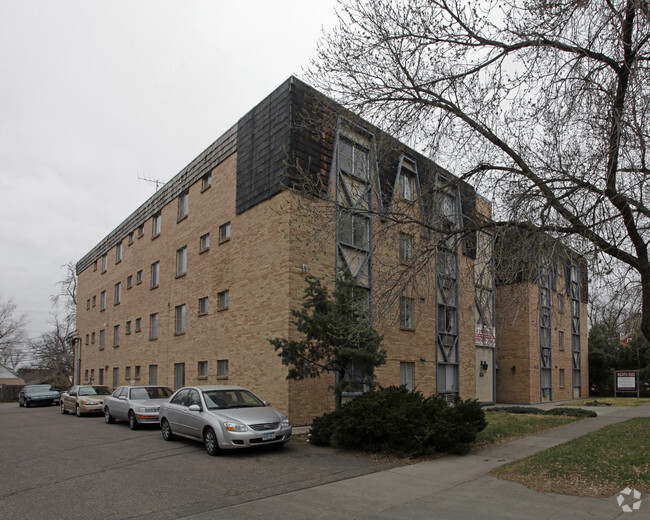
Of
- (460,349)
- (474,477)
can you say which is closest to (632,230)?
(474,477)

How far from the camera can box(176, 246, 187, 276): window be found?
23.6 metres

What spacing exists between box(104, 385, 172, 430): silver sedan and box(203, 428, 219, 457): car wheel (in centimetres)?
527

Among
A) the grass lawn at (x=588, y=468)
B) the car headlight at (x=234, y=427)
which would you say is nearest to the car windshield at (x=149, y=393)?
the car headlight at (x=234, y=427)

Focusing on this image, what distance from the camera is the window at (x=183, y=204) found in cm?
2409

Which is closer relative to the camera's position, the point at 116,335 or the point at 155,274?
the point at 155,274

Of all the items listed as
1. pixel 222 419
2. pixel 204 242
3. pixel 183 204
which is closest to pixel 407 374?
pixel 204 242

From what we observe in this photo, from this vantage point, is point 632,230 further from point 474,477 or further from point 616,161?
point 474,477

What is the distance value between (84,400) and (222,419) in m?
12.8

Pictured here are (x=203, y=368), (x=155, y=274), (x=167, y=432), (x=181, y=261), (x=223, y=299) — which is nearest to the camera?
(x=167, y=432)

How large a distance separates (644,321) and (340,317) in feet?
19.7

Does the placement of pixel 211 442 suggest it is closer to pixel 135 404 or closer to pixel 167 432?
pixel 167 432

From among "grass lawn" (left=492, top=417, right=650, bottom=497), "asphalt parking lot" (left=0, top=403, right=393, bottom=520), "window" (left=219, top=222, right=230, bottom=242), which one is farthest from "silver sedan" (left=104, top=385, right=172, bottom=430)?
"grass lawn" (left=492, top=417, right=650, bottom=497)

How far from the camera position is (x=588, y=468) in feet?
28.2

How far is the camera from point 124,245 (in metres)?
32.3
